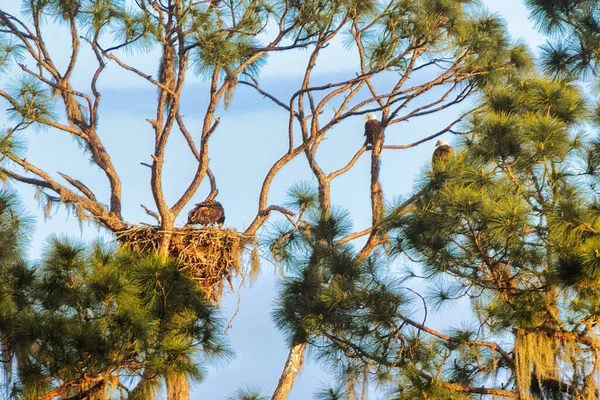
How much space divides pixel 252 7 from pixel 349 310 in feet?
11.0

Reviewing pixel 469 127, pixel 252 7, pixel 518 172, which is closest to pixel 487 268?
pixel 518 172

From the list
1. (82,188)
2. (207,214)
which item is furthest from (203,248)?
(82,188)

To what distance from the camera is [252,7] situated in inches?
348

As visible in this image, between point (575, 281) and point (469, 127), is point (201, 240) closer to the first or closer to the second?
point (469, 127)

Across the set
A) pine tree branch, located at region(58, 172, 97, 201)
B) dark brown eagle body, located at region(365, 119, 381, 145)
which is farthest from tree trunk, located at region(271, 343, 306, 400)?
dark brown eagle body, located at region(365, 119, 381, 145)

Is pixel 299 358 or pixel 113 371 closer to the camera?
pixel 113 371

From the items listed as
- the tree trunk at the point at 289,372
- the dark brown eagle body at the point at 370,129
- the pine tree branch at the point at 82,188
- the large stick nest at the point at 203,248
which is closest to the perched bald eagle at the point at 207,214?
the large stick nest at the point at 203,248

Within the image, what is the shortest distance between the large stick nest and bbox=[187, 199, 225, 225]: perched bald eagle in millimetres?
443

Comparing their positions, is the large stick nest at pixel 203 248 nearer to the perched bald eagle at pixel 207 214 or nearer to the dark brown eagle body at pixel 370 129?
the perched bald eagle at pixel 207 214

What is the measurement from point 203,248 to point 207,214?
2.50 ft

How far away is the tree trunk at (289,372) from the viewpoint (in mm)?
8461

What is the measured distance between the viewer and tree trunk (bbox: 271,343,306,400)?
8.46m

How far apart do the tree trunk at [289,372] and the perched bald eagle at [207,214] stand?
1.44 meters

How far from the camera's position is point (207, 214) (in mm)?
9164
